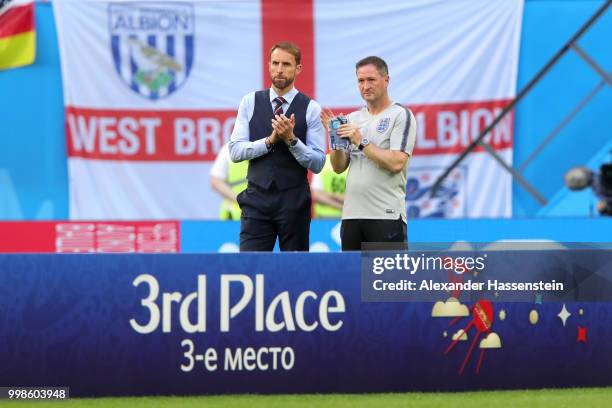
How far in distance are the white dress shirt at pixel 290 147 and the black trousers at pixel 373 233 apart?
0.34 metres

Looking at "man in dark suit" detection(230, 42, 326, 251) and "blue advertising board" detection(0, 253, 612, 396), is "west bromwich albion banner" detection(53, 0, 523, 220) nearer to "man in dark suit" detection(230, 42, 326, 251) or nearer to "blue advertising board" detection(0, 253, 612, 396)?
"man in dark suit" detection(230, 42, 326, 251)

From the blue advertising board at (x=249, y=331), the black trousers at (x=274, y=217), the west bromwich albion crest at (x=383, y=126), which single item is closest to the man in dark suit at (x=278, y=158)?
the black trousers at (x=274, y=217)

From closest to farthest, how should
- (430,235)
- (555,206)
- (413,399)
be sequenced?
1. (413,399)
2. (430,235)
3. (555,206)

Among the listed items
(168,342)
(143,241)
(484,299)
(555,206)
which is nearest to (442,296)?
(484,299)

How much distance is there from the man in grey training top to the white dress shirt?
0.23ft

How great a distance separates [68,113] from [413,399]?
7333mm

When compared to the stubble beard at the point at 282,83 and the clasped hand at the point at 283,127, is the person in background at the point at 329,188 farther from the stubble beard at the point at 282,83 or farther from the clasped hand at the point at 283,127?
the clasped hand at the point at 283,127

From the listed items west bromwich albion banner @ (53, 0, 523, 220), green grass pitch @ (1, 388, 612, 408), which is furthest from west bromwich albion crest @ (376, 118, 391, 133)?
west bromwich albion banner @ (53, 0, 523, 220)

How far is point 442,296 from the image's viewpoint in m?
6.09

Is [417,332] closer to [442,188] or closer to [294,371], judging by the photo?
[294,371]

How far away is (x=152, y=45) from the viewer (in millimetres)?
12531

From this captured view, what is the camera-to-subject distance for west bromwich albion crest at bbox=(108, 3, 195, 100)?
1242 cm

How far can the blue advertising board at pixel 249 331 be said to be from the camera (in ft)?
19.7

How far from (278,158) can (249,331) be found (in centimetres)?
99
